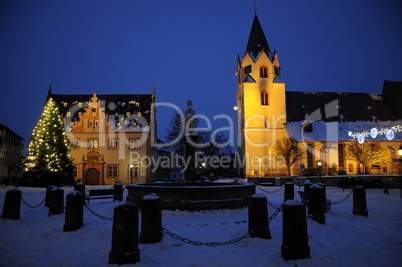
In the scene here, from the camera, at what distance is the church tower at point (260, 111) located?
47812mm

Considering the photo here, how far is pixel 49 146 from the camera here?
32.8 metres

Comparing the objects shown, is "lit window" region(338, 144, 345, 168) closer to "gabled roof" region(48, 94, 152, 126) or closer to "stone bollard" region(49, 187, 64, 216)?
"gabled roof" region(48, 94, 152, 126)

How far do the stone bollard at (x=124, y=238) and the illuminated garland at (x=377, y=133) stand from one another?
4471 cm

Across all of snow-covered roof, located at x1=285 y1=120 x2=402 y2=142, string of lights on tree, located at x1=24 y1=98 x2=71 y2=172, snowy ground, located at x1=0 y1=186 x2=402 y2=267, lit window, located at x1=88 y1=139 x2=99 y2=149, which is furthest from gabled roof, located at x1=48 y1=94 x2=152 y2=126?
snowy ground, located at x1=0 y1=186 x2=402 y2=267

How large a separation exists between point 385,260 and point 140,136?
41.1m

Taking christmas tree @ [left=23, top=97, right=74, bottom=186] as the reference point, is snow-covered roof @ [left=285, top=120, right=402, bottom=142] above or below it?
above

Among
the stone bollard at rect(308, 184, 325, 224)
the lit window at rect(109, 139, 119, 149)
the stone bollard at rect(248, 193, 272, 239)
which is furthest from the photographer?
the lit window at rect(109, 139, 119, 149)

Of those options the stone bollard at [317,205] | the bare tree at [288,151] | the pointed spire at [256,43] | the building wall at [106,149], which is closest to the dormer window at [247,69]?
the pointed spire at [256,43]

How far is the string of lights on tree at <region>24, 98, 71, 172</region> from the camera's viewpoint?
3222 centimetres

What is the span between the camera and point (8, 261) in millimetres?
6762

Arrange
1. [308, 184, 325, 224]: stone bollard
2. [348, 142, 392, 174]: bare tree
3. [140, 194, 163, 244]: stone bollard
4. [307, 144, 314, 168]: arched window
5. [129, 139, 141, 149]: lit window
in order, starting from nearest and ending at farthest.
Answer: [140, 194, 163, 244]: stone bollard
[308, 184, 325, 224]: stone bollard
[348, 142, 392, 174]: bare tree
[129, 139, 141, 149]: lit window
[307, 144, 314, 168]: arched window

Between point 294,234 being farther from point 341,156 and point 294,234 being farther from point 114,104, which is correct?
point 114,104

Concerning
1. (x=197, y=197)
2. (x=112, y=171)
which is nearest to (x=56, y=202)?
(x=197, y=197)

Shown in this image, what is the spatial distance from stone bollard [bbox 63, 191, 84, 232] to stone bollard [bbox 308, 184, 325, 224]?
314 inches
